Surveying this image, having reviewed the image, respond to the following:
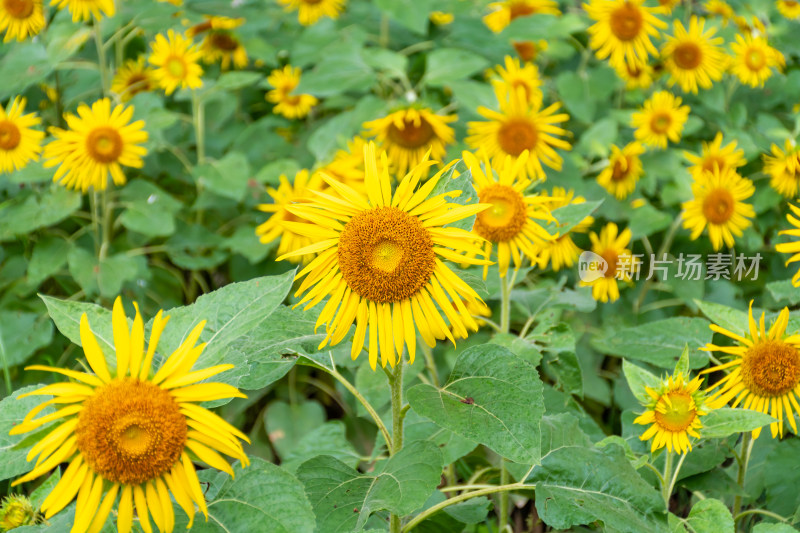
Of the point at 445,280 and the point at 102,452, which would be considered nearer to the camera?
the point at 102,452

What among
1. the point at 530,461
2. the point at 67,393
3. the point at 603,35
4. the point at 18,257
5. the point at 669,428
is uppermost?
the point at 603,35

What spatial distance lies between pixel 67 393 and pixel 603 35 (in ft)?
8.27

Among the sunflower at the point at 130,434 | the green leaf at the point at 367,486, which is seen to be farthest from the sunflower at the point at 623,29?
the sunflower at the point at 130,434

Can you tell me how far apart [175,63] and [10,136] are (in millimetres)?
676

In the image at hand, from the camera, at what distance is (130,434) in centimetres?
93

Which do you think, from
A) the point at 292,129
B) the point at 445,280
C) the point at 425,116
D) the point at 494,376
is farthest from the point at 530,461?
the point at 292,129

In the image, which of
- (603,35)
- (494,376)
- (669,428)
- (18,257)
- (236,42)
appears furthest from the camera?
(236,42)

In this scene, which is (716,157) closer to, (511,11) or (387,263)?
(511,11)

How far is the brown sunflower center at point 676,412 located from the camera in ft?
4.29

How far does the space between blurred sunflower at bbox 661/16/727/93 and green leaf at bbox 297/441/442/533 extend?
228 cm

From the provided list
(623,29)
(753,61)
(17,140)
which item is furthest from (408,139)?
(753,61)

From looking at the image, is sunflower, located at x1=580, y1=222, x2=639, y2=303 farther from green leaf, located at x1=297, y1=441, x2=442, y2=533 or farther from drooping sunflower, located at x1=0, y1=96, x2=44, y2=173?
drooping sunflower, located at x1=0, y1=96, x2=44, y2=173

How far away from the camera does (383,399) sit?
1.70 metres

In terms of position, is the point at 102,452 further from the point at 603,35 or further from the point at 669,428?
the point at 603,35
